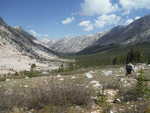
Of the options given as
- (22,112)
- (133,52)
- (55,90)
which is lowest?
(22,112)

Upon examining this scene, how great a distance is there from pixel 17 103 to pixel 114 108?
4.06 m

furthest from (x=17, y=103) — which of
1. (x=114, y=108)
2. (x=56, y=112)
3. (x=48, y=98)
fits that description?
(x=114, y=108)

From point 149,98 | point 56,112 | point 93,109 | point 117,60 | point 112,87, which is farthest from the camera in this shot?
point 117,60

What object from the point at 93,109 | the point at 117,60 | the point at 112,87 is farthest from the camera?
the point at 117,60

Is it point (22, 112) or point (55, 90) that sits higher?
point (55, 90)

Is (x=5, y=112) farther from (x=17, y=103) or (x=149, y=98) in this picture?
(x=149, y=98)

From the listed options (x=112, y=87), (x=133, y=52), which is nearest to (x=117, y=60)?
(x=133, y=52)

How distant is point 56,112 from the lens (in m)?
7.75

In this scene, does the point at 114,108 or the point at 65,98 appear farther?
the point at 65,98

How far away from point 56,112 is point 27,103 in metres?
1.73

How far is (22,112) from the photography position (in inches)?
323

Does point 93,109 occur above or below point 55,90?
below

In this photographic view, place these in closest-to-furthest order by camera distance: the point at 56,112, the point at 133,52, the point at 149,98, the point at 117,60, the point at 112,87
Answer: the point at 56,112, the point at 149,98, the point at 112,87, the point at 133,52, the point at 117,60

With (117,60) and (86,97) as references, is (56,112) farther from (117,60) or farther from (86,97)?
(117,60)
